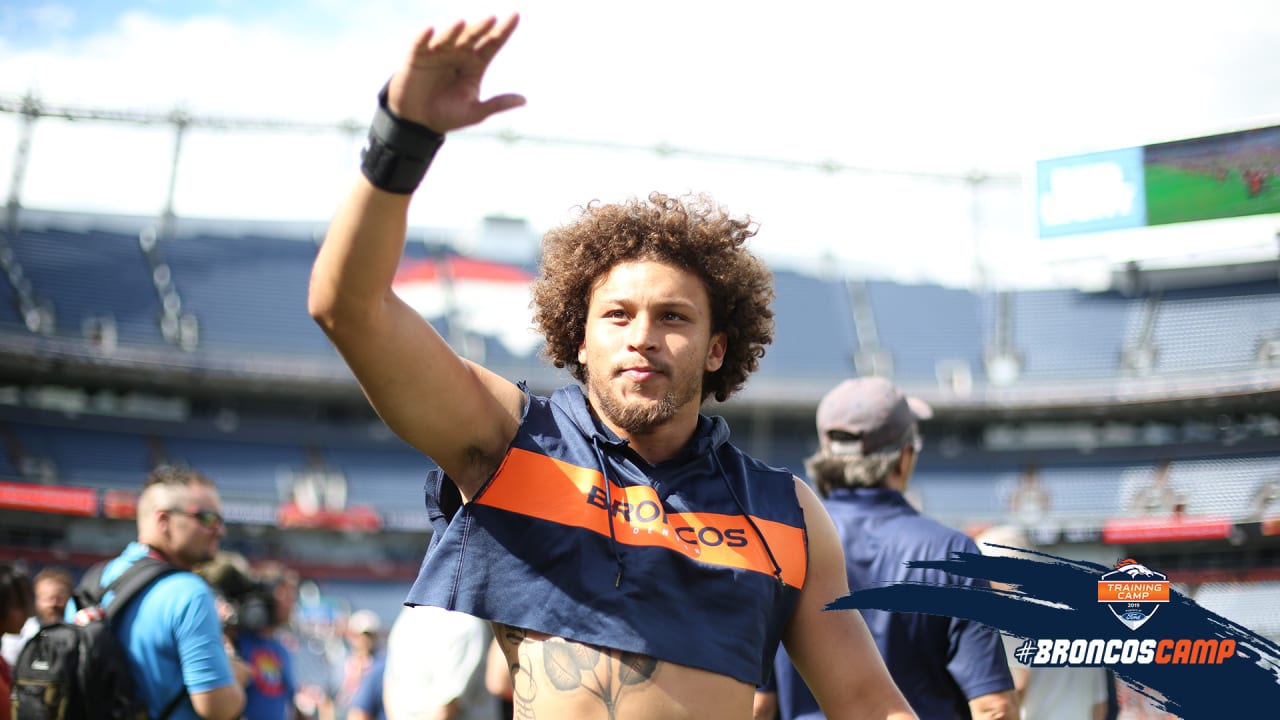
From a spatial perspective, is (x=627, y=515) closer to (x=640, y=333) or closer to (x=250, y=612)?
(x=640, y=333)

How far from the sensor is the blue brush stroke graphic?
242 cm

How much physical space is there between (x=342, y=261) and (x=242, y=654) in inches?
208

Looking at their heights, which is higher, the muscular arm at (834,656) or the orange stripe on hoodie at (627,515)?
the orange stripe on hoodie at (627,515)

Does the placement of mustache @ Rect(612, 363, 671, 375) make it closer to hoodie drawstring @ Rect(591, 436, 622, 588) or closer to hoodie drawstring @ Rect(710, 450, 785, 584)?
hoodie drawstring @ Rect(591, 436, 622, 588)

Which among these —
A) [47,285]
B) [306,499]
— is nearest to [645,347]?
[306,499]

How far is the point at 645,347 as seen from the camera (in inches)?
91.9

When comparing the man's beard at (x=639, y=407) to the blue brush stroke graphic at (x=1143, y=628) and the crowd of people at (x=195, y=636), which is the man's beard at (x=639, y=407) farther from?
the crowd of people at (x=195, y=636)

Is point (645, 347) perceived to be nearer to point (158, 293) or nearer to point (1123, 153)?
point (1123, 153)

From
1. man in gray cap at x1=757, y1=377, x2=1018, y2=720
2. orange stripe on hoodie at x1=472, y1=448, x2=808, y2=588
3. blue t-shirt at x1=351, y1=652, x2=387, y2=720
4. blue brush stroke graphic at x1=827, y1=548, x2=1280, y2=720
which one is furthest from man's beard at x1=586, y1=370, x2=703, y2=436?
blue t-shirt at x1=351, y1=652, x2=387, y2=720

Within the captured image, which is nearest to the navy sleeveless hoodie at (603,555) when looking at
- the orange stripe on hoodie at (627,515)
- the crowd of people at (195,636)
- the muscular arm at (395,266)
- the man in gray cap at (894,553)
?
the orange stripe on hoodie at (627,515)

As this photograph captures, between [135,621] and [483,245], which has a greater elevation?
[483,245]

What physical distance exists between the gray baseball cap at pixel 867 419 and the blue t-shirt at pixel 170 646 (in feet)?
8.29

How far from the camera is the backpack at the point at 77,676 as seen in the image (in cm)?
411

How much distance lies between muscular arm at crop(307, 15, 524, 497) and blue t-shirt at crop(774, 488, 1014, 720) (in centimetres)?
166
